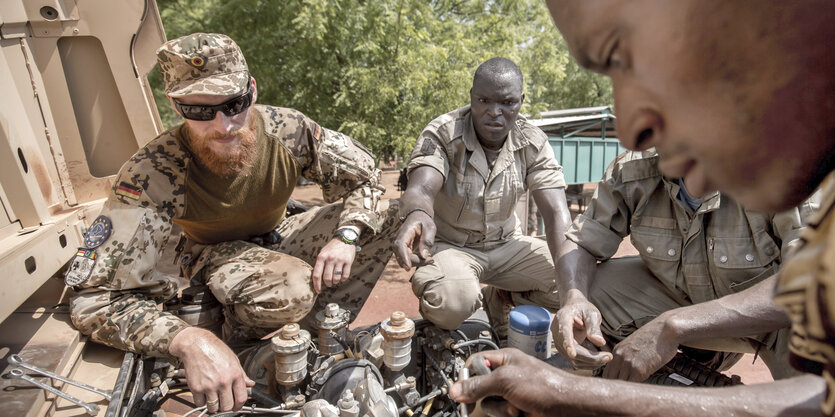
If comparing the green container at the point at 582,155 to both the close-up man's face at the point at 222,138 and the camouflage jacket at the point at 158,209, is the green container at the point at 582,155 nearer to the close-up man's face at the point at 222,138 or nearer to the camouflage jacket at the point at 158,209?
the camouflage jacket at the point at 158,209

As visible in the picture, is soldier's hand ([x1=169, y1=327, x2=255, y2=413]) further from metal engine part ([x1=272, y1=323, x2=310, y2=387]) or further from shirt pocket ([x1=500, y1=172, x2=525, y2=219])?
shirt pocket ([x1=500, y1=172, x2=525, y2=219])

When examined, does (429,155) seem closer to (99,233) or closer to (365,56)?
(99,233)

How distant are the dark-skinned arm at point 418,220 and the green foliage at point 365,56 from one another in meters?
2.60

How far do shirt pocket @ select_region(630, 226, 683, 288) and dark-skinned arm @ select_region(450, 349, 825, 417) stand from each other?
4.79ft

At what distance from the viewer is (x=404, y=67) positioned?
Result: 5.48 meters

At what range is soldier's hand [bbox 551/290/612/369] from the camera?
1.96 meters

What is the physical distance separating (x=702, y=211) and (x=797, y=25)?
2.11 m

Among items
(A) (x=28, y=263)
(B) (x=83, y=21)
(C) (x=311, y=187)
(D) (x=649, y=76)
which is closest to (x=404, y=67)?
(B) (x=83, y=21)

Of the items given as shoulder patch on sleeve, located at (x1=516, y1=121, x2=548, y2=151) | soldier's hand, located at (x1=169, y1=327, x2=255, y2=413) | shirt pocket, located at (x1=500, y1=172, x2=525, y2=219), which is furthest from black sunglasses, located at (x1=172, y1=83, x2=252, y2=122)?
shoulder patch on sleeve, located at (x1=516, y1=121, x2=548, y2=151)

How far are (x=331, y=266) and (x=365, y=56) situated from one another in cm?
397

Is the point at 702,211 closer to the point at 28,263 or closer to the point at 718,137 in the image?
the point at 718,137

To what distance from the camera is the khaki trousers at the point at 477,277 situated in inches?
101

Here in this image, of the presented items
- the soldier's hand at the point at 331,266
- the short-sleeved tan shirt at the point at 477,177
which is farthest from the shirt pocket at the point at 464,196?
the soldier's hand at the point at 331,266

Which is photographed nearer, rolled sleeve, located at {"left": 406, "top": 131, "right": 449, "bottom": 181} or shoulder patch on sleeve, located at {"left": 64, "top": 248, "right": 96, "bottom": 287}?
shoulder patch on sleeve, located at {"left": 64, "top": 248, "right": 96, "bottom": 287}
